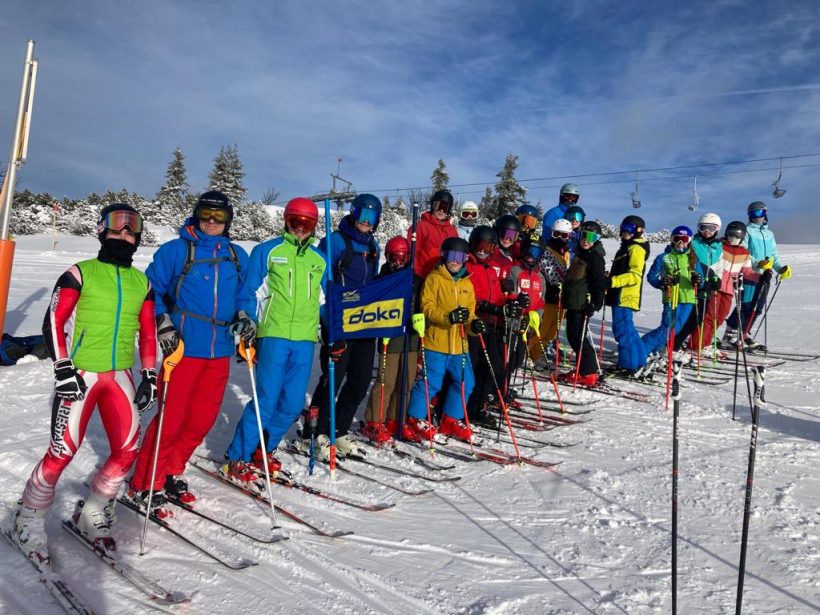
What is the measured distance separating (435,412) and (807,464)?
3.84 m

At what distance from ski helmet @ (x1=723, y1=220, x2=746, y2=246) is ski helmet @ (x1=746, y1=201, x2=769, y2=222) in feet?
3.78

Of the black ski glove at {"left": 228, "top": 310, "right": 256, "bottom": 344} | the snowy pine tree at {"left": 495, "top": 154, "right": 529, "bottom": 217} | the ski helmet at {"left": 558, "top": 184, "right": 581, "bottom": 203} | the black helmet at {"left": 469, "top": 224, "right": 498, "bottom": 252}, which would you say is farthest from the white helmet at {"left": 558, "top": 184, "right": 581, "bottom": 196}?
the snowy pine tree at {"left": 495, "top": 154, "right": 529, "bottom": 217}

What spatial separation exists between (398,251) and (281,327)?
6.49 feet

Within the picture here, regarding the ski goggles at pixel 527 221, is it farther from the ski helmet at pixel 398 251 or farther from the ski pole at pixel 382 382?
the ski pole at pixel 382 382

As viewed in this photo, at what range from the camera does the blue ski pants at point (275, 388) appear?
4.97 metres

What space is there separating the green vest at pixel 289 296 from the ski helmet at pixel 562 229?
4769 millimetres

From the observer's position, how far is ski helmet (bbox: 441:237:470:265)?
6.22m

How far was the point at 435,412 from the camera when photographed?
6988 mm

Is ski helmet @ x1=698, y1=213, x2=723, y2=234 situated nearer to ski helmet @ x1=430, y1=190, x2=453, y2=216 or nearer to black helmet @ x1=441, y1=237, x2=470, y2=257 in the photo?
ski helmet @ x1=430, y1=190, x2=453, y2=216

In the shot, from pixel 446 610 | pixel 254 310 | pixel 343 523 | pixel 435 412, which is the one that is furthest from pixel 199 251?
pixel 435 412

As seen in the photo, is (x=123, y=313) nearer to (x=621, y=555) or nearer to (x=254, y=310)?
(x=254, y=310)

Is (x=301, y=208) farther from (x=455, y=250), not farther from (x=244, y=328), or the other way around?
(x=455, y=250)

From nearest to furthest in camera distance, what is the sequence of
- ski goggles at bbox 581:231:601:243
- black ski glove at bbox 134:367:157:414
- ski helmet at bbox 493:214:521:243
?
black ski glove at bbox 134:367:157:414 < ski helmet at bbox 493:214:521:243 < ski goggles at bbox 581:231:601:243

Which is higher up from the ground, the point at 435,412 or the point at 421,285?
the point at 421,285
